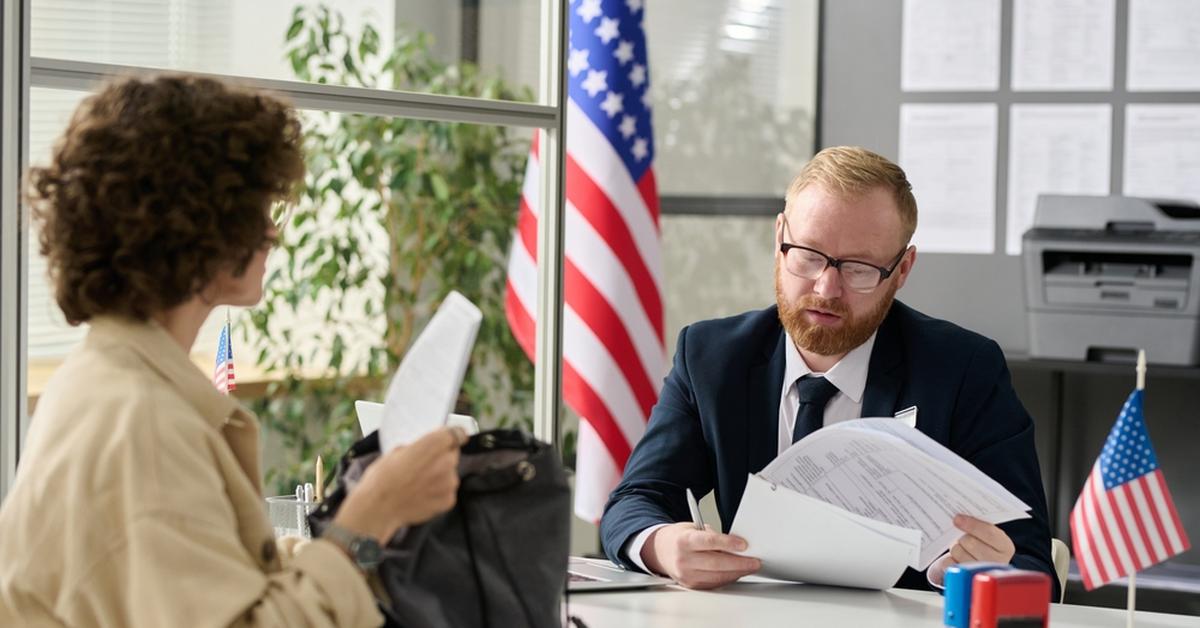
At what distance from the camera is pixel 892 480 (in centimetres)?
164

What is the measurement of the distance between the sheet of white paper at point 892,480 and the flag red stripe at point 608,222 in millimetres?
2035

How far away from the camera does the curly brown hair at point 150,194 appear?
109cm

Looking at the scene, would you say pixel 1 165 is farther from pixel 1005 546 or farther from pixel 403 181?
pixel 403 181

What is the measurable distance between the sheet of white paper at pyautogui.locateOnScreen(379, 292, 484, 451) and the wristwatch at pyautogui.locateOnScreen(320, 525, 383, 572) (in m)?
0.10

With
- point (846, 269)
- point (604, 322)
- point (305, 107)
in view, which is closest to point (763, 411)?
point (846, 269)

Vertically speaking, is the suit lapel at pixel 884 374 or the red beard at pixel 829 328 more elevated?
the red beard at pixel 829 328

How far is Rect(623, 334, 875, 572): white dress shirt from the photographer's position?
6.77ft

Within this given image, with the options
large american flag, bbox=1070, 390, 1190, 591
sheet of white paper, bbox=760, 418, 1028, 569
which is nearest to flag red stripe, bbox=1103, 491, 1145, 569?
large american flag, bbox=1070, 390, 1190, 591

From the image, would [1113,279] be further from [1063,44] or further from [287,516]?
[287,516]

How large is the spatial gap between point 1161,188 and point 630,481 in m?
2.48

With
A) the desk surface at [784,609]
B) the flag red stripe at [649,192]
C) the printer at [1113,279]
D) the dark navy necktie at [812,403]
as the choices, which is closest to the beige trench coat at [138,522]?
the desk surface at [784,609]

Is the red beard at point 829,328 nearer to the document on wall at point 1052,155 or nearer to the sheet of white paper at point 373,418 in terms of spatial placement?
the sheet of white paper at point 373,418

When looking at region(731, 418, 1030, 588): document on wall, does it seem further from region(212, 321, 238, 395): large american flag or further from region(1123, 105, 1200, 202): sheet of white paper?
region(1123, 105, 1200, 202): sheet of white paper

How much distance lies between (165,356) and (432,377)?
0.22m
